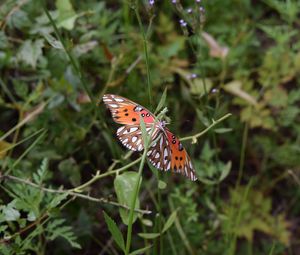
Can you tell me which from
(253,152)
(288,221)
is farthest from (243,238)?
(253,152)

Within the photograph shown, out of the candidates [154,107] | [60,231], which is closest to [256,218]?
[154,107]

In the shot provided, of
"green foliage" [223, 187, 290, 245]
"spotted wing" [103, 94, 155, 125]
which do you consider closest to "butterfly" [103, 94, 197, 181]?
"spotted wing" [103, 94, 155, 125]

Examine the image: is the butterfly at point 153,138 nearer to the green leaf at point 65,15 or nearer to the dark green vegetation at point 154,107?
the dark green vegetation at point 154,107

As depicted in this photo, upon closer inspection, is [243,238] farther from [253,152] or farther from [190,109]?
[190,109]

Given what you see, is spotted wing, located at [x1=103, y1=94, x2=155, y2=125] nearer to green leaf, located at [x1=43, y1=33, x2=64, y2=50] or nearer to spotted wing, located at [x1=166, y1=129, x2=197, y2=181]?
spotted wing, located at [x1=166, y1=129, x2=197, y2=181]

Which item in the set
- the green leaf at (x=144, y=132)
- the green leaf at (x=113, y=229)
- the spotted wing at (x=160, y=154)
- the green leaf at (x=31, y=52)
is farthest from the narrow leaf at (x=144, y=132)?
the green leaf at (x=31, y=52)

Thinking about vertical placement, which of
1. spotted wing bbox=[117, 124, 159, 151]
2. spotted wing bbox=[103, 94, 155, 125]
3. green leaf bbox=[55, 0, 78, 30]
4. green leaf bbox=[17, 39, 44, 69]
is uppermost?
green leaf bbox=[55, 0, 78, 30]

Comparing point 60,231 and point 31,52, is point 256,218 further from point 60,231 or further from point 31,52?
point 31,52

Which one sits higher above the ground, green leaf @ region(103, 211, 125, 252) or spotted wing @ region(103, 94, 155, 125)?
spotted wing @ region(103, 94, 155, 125)
